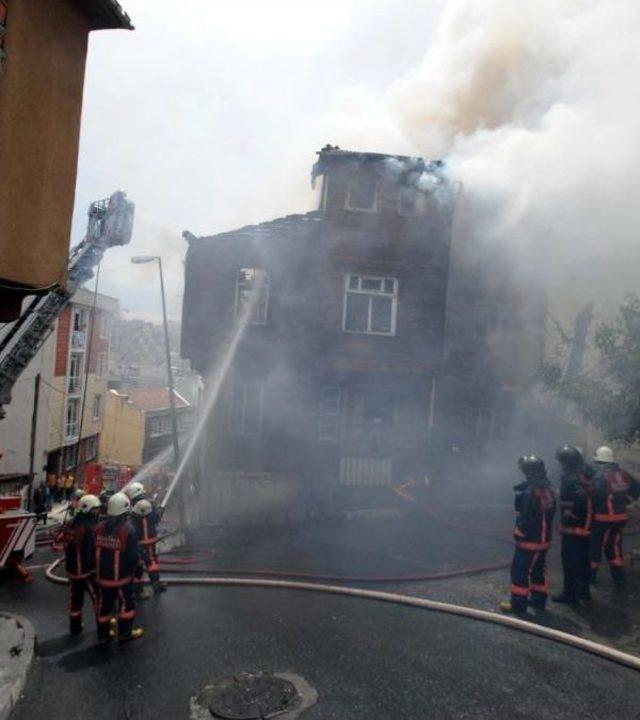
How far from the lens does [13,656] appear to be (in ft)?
18.1

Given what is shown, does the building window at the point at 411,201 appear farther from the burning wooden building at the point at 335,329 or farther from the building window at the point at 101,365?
the building window at the point at 101,365

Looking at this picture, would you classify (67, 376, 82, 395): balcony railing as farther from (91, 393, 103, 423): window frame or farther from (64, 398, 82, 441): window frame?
(91, 393, 103, 423): window frame

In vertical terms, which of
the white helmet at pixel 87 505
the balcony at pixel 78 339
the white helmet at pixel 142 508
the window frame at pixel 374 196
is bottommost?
the white helmet at pixel 142 508

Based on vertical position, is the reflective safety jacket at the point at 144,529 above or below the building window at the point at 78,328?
below

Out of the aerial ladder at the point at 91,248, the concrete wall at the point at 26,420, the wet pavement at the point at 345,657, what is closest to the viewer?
the wet pavement at the point at 345,657

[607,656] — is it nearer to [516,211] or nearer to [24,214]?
[24,214]

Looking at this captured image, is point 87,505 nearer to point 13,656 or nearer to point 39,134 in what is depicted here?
point 13,656

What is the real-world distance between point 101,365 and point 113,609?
26.8 metres

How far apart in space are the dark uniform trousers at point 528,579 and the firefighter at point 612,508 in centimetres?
137

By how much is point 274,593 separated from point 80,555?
244 cm

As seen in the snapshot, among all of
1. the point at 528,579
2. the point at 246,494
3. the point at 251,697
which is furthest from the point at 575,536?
the point at 246,494

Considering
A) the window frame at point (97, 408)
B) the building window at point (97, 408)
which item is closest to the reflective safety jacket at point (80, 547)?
the window frame at point (97, 408)

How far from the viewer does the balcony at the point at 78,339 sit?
26.0m

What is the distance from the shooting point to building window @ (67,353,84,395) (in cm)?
2598
